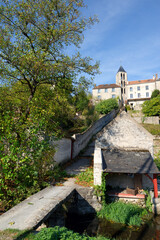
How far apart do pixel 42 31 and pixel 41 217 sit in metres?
10.5

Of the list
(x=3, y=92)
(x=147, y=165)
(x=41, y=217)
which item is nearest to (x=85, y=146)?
(x=147, y=165)

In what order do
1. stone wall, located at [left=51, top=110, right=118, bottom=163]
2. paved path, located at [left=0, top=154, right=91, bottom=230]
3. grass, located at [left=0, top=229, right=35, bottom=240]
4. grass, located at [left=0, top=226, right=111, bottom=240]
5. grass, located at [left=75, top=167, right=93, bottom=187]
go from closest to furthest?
1. grass, located at [left=0, top=226, right=111, bottom=240]
2. grass, located at [left=0, top=229, right=35, bottom=240]
3. paved path, located at [left=0, top=154, right=91, bottom=230]
4. grass, located at [left=75, top=167, right=93, bottom=187]
5. stone wall, located at [left=51, top=110, right=118, bottom=163]

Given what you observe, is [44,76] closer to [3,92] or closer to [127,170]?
[3,92]

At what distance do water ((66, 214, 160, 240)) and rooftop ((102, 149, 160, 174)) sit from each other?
2594mm

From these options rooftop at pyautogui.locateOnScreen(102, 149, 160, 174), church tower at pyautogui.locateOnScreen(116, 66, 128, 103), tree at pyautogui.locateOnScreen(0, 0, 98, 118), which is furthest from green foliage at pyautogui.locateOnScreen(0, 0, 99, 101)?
church tower at pyautogui.locateOnScreen(116, 66, 128, 103)

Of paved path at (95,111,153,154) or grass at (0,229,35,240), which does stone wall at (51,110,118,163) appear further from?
grass at (0,229,35,240)

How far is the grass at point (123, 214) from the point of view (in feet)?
26.1

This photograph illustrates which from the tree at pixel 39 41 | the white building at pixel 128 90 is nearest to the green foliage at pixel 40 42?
the tree at pixel 39 41

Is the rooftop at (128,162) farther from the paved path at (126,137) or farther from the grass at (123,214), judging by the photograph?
the grass at (123,214)

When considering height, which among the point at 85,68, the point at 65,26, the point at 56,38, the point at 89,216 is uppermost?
the point at 65,26

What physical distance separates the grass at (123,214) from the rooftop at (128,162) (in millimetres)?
1877

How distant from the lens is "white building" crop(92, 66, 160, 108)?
5112 cm

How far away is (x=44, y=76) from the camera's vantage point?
1088cm

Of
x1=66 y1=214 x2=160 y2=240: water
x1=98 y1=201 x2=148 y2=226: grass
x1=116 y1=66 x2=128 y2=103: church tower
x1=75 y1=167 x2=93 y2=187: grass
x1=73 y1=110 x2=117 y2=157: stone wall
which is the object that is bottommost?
x1=66 y1=214 x2=160 y2=240: water
